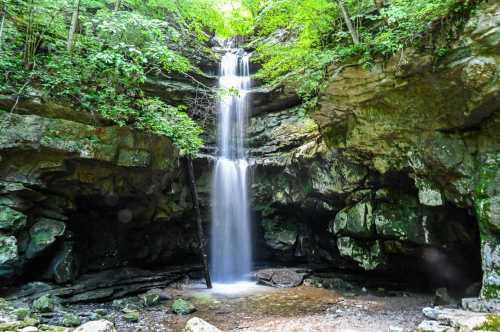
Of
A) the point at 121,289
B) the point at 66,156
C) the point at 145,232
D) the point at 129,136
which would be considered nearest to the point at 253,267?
the point at 145,232

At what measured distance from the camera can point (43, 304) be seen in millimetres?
7340

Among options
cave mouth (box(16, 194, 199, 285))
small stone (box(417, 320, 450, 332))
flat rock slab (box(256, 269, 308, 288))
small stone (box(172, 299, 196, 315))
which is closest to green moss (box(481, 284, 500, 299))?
small stone (box(417, 320, 450, 332))

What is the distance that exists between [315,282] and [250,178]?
504 centimetres

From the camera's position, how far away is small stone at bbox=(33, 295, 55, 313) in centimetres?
722

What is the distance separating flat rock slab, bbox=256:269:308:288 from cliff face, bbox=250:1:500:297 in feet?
6.00

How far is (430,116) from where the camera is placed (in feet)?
25.7

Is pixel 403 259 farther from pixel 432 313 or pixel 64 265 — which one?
pixel 64 265

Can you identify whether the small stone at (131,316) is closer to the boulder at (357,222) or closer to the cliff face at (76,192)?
the cliff face at (76,192)

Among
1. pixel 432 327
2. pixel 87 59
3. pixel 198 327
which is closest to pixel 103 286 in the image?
pixel 198 327

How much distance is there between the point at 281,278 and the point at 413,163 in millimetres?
5975

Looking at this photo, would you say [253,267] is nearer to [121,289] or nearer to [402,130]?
[121,289]

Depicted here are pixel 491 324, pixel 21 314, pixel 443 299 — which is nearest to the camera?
pixel 491 324

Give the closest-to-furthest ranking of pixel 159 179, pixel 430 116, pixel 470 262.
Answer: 1. pixel 430 116
2. pixel 470 262
3. pixel 159 179

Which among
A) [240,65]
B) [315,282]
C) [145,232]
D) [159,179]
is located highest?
[240,65]
